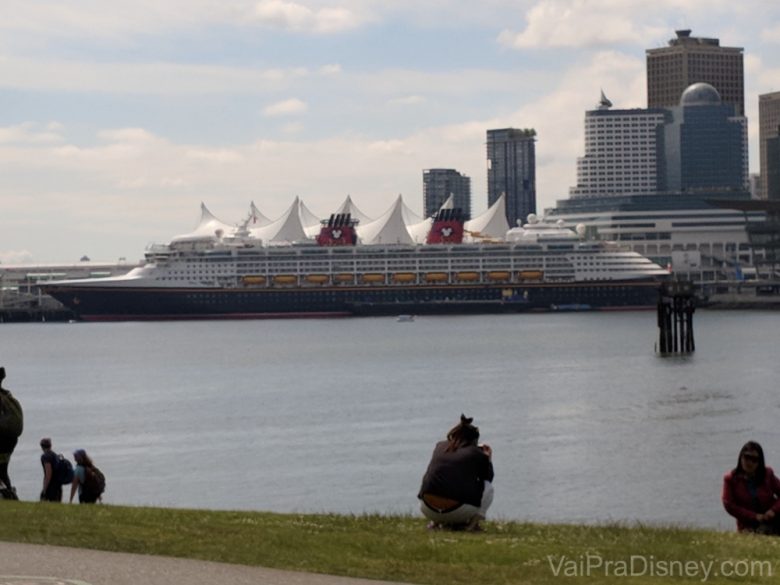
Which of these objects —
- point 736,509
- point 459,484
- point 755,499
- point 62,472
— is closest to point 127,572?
point 459,484

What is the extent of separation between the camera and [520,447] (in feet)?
122

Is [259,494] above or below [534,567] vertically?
below

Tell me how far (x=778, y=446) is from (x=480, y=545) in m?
22.5

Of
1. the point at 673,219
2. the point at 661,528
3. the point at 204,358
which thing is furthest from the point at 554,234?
the point at 661,528

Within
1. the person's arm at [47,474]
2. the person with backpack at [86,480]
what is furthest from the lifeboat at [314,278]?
the person's arm at [47,474]

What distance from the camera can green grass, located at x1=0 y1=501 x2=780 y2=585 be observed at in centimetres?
1245

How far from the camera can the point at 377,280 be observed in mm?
147000

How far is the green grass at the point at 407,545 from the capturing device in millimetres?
12445

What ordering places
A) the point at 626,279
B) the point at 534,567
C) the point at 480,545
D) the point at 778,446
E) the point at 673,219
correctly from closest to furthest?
the point at 534,567
the point at 480,545
the point at 778,446
the point at 626,279
the point at 673,219

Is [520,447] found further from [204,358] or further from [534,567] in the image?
[204,358]

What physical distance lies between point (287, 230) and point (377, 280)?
1506 centimetres

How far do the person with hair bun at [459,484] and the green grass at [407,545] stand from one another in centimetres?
25

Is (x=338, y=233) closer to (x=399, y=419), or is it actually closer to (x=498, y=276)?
(x=498, y=276)

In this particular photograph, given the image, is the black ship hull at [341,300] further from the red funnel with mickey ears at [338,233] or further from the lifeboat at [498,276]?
the red funnel with mickey ears at [338,233]
